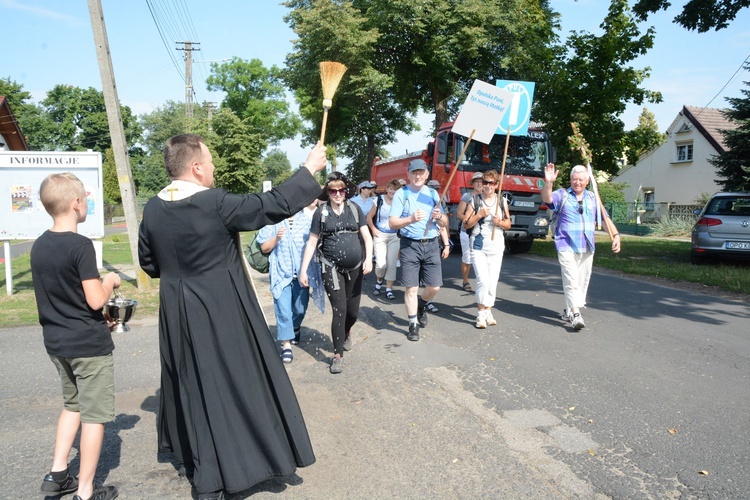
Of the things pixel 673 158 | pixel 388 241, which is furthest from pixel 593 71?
pixel 673 158

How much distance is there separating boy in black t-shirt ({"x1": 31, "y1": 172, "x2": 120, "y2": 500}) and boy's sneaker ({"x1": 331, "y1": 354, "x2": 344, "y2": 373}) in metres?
2.63

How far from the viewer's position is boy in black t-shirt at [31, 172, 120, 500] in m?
3.18

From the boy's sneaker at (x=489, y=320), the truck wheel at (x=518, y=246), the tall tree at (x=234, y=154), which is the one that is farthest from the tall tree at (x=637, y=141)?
the tall tree at (x=234, y=154)

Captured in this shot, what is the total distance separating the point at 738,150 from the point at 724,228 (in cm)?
844

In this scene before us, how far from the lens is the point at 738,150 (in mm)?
19797

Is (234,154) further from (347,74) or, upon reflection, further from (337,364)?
(337,364)

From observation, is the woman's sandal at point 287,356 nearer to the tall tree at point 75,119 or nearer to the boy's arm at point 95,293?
the boy's arm at point 95,293

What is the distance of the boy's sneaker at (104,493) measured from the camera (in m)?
3.30

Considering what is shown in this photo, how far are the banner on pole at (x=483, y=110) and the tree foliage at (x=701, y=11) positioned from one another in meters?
10.4

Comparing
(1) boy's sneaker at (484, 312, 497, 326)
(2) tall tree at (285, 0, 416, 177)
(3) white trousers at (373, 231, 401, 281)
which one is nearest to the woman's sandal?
(1) boy's sneaker at (484, 312, 497, 326)

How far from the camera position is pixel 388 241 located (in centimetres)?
972

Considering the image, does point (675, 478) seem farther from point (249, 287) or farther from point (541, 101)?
point (541, 101)

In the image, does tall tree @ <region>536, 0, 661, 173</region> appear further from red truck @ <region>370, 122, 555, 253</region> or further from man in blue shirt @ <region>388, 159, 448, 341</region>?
man in blue shirt @ <region>388, 159, 448, 341</region>

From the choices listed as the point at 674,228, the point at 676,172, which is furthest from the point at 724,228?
the point at 676,172
